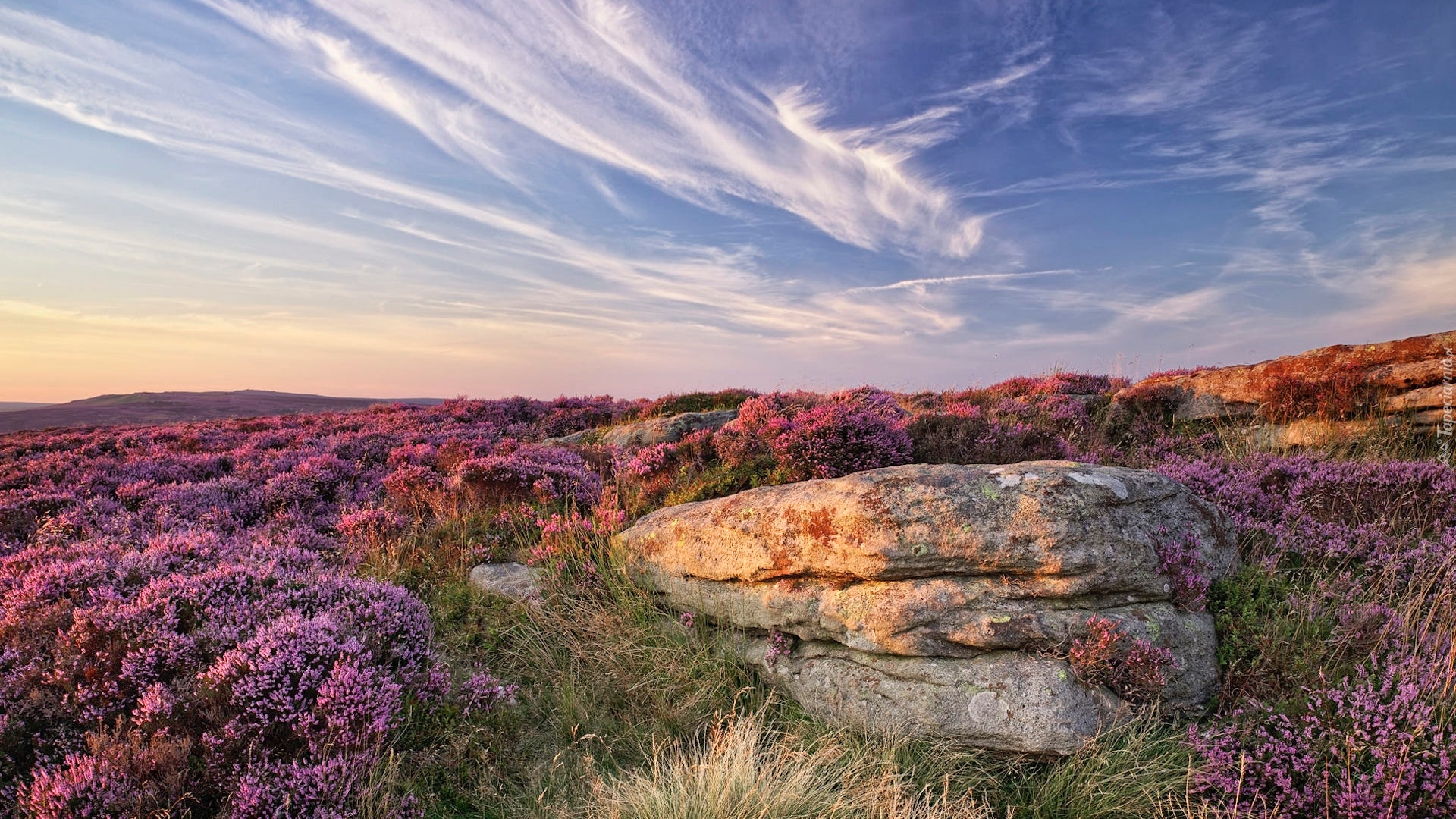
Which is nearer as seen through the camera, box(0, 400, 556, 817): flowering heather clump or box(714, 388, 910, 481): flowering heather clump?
box(0, 400, 556, 817): flowering heather clump

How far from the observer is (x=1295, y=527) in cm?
618

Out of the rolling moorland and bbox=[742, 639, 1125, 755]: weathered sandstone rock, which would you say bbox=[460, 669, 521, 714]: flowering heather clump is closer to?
the rolling moorland

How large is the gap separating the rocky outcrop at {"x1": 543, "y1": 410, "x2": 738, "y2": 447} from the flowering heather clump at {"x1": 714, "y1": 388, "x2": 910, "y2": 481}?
13.4 ft

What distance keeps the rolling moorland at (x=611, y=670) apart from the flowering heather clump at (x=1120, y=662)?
94 millimetres

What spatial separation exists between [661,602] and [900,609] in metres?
2.40

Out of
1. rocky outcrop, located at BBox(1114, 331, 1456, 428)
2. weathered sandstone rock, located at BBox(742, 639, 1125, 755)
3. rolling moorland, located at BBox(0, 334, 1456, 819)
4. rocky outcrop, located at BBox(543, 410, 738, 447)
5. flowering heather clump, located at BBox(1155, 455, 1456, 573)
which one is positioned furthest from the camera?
rocky outcrop, located at BBox(543, 410, 738, 447)

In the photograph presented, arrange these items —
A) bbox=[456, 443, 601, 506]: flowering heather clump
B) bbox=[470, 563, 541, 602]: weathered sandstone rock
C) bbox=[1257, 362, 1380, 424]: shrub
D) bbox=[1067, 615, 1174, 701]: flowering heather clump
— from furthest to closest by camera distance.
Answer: bbox=[1257, 362, 1380, 424]: shrub
bbox=[456, 443, 601, 506]: flowering heather clump
bbox=[470, 563, 541, 602]: weathered sandstone rock
bbox=[1067, 615, 1174, 701]: flowering heather clump

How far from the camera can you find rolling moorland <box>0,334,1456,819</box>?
150 inches

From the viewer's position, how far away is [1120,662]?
13.9ft

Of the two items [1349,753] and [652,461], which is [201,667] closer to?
[652,461]

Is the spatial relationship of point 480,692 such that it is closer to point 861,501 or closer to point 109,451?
point 861,501

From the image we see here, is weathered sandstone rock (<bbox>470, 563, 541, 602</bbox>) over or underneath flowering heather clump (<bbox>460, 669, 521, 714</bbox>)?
over

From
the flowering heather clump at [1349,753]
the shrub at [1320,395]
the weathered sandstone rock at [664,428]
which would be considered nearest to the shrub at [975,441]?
the flowering heather clump at [1349,753]

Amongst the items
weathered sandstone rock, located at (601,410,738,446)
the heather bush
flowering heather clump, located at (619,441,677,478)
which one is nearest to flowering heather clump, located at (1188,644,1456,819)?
flowering heather clump, located at (619,441,677,478)
